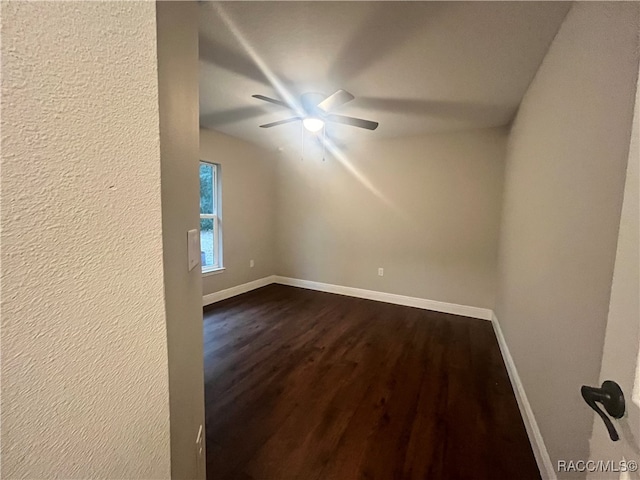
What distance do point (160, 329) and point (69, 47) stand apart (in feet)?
1.55

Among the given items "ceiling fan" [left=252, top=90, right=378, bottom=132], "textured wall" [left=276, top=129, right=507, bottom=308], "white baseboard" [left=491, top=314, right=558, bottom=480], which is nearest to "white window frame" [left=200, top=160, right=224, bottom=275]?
"textured wall" [left=276, top=129, right=507, bottom=308]

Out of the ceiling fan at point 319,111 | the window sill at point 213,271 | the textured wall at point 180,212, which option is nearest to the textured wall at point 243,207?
the window sill at point 213,271

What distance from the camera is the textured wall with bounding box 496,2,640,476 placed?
900 millimetres

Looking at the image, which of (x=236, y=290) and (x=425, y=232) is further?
(x=236, y=290)

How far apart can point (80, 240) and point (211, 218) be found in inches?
146

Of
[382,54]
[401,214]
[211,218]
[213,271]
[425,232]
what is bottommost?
[213,271]

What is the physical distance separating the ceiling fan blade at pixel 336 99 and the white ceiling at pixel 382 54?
18 cm

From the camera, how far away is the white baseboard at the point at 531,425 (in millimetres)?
1276

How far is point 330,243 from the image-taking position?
4.39 metres

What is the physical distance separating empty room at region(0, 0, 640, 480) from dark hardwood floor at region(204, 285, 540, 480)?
17mm

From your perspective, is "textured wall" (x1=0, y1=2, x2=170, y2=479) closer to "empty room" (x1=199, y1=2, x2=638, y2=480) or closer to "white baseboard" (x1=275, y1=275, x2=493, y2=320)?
"empty room" (x1=199, y1=2, x2=638, y2=480)

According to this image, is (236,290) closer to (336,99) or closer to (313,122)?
(313,122)

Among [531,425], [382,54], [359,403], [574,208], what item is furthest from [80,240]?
[531,425]

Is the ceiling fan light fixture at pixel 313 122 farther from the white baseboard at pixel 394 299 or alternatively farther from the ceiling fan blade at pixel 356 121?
the white baseboard at pixel 394 299
